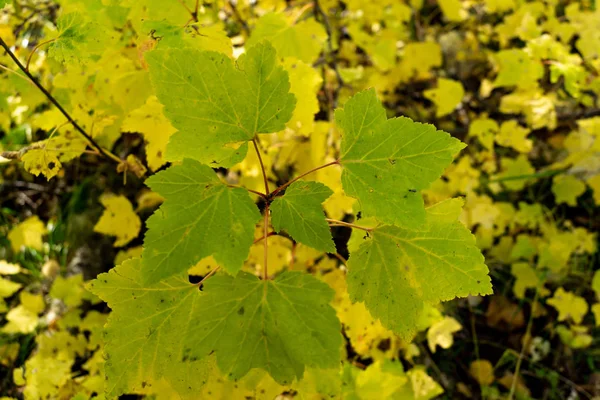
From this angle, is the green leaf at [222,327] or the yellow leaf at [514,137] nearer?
the green leaf at [222,327]

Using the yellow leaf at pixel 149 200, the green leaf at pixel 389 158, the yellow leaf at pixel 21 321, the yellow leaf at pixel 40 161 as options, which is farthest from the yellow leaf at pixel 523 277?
the yellow leaf at pixel 21 321

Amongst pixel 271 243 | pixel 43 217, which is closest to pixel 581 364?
pixel 271 243

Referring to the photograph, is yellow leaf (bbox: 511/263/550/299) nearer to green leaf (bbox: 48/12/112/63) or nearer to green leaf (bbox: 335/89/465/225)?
green leaf (bbox: 335/89/465/225)

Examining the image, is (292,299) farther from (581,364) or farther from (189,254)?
(581,364)

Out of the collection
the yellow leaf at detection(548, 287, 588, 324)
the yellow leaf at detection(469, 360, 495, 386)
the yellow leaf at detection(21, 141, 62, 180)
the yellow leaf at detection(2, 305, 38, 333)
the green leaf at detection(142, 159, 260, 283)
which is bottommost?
the yellow leaf at detection(469, 360, 495, 386)

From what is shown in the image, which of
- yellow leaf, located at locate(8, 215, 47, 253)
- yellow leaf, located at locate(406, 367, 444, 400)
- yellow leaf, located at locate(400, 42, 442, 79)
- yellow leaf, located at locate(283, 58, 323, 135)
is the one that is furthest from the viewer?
yellow leaf, located at locate(400, 42, 442, 79)

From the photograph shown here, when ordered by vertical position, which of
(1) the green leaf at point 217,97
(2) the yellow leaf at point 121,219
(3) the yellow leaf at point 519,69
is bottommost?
(2) the yellow leaf at point 121,219

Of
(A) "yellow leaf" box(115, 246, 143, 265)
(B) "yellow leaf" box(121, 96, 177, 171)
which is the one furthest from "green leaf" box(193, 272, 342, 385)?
(A) "yellow leaf" box(115, 246, 143, 265)

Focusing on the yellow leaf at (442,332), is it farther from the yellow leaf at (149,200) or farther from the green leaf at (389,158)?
the yellow leaf at (149,200)
